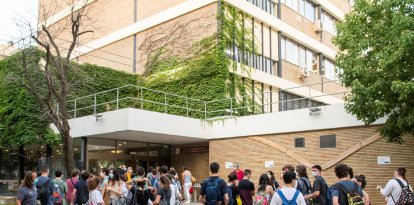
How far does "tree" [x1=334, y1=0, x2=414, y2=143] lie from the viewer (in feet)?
45.3

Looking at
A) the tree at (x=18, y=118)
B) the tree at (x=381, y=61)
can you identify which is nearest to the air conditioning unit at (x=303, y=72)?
the tree at (x=381, y=61)

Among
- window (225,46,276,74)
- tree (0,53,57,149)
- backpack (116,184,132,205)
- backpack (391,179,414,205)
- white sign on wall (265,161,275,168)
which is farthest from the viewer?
window (225,46,276,74)

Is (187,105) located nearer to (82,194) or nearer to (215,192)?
(82,194)

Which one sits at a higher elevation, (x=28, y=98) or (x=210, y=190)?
(x=28, y=98)

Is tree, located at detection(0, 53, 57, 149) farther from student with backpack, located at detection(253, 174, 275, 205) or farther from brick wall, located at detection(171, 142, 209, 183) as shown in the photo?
student with backpack, located at detection(253, 174, 275, 205)

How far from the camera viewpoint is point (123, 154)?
24.6 meters

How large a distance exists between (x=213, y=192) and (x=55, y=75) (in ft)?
60.9

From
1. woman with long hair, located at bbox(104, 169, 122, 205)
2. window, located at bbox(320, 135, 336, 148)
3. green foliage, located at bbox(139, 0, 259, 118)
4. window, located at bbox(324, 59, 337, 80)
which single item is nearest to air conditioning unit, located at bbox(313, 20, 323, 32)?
window, located at bbox(324, 59, 337, 80)

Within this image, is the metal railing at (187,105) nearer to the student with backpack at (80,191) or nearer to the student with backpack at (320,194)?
the student with backpack at (80,191)

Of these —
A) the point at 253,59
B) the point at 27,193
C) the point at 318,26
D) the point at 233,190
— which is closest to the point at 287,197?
the point at 233,190

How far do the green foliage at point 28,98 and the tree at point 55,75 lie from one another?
156mm

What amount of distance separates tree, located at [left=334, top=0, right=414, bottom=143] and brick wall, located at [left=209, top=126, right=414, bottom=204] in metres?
2.53

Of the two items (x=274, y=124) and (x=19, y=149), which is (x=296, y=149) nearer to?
(x=274, y=124)

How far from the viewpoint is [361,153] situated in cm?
1920
